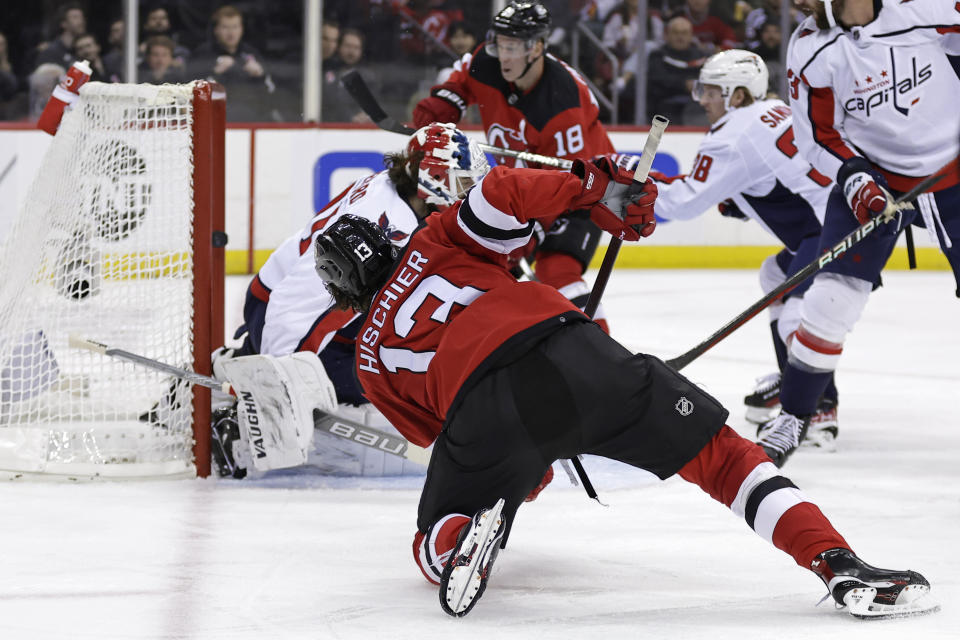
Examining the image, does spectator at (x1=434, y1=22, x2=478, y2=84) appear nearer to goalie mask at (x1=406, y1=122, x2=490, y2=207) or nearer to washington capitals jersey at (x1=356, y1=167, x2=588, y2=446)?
goalie mask at (x1=406, y1=122, x2=490, y2=207)

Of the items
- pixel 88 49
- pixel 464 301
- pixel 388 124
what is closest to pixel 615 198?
pixel 464 301

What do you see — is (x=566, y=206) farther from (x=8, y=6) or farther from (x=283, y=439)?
(x=8, y=6)

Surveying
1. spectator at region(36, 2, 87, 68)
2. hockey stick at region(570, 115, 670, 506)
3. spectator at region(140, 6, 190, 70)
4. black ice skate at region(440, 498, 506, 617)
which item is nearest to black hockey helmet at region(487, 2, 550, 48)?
hockey stick at region(570, 115, 670, 506)

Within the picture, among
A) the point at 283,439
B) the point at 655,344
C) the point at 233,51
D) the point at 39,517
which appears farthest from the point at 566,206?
the point at 233,51

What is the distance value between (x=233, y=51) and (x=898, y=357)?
12.2 feet

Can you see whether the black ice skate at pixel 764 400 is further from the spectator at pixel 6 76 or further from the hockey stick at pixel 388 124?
the spectator at pixel 6 76

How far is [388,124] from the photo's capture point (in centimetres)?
447

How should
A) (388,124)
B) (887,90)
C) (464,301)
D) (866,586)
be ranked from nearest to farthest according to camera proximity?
(866,586) < (464,301) < (887,90) < (388,124)

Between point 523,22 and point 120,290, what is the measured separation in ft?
4.52

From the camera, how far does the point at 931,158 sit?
3219 mm

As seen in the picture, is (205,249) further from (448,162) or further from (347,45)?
(347,45)

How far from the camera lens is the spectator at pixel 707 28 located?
7.68m

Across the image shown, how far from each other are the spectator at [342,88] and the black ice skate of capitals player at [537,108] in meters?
2.79

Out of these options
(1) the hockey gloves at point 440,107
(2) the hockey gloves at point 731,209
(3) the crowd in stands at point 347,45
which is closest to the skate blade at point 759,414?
(2) the hockey gloves at point 731,209
